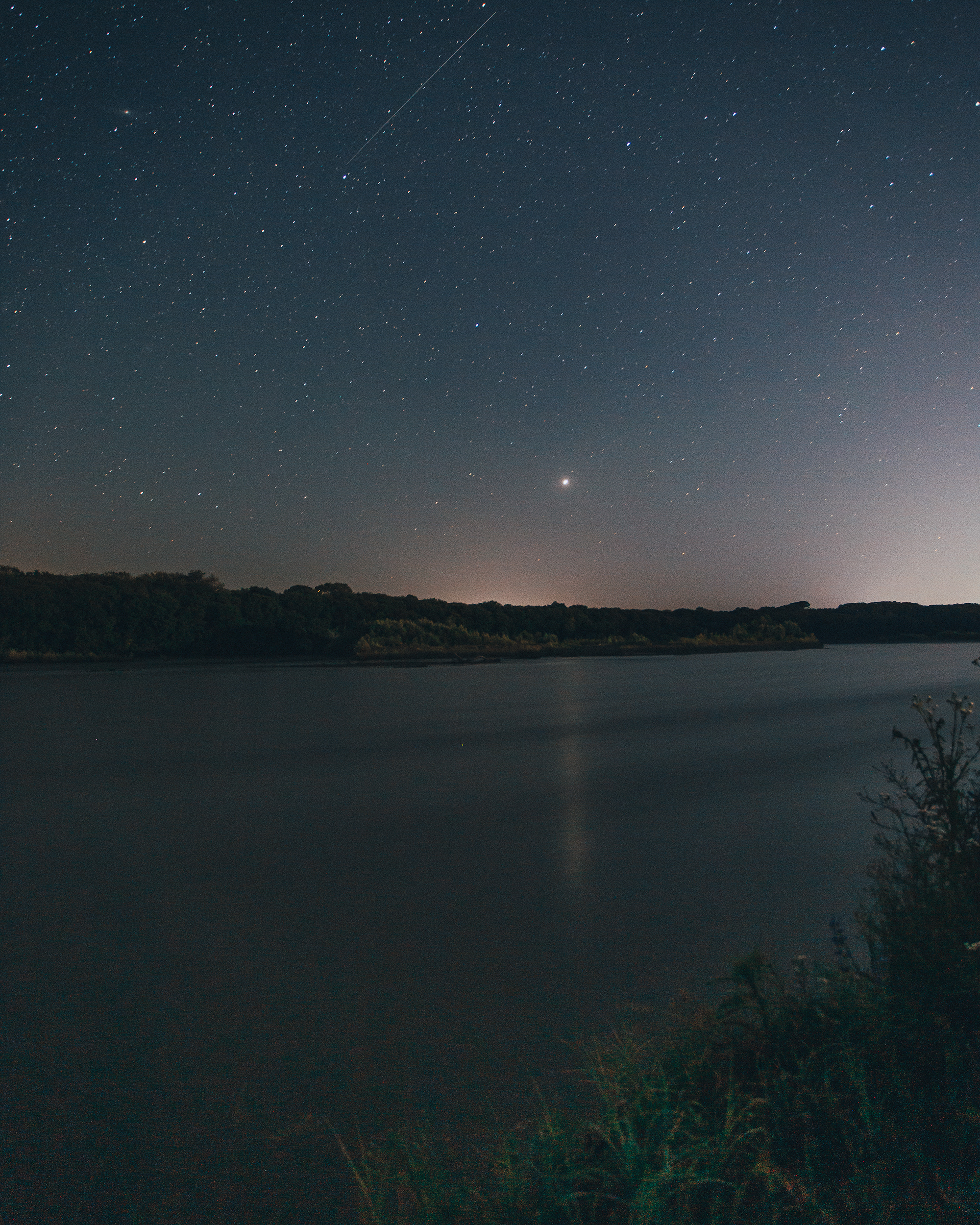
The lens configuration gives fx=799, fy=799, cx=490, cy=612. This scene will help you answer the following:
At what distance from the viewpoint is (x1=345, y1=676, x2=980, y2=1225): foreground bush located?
164 centimetres

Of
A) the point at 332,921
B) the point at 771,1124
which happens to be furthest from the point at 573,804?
the point at 771,1124

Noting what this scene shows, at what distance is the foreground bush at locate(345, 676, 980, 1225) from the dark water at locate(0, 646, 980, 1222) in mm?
298

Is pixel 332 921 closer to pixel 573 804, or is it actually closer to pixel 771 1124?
pixel 771 1124

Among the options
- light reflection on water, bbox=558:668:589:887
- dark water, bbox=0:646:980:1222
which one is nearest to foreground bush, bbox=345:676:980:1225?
dark water, bbox=0:646:980:1222

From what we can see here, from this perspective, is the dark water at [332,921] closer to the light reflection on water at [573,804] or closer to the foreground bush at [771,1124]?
the light reflection on water at [573,804]

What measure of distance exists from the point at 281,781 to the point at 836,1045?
6.58 m

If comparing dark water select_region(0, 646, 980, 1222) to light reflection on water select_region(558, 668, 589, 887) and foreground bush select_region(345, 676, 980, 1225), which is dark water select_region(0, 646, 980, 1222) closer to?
light reflection on water select_region(558, 668, 589, 887)

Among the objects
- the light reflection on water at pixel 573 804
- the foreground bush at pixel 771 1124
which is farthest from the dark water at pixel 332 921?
the foreground bush at pixel 771 1124

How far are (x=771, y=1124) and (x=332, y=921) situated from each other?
8.27 feet

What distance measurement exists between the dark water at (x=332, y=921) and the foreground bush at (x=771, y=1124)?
11.7 inches

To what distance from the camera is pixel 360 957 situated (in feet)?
11.3

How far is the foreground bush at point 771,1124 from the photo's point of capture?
164cm

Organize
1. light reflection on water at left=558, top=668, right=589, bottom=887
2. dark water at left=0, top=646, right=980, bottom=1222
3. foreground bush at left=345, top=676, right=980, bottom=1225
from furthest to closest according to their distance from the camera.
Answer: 1. light reflection on water at left=558, top=668, right=589, bottom=887
2. dark water at left=0, top=646, right=980, bottom=1222
3. foreground bush at left=345, top=676, right=980, bottom=1225

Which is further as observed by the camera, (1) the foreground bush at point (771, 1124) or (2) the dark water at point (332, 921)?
(2) the dark water at point (332, 921)
